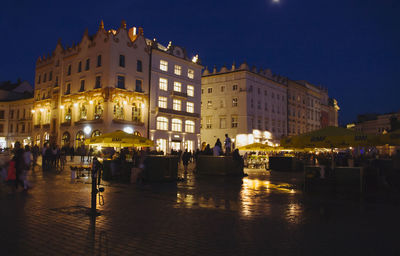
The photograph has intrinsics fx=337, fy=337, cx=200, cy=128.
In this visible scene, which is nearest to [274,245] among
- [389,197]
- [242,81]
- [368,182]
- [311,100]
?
[389,197]

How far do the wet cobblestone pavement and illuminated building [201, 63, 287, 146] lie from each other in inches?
1791

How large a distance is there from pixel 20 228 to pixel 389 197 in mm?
12094

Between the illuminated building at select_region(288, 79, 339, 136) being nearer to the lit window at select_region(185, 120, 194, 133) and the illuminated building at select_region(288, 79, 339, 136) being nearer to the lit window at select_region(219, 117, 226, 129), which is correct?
the lit window at select_region(219, 117, 226, 129)

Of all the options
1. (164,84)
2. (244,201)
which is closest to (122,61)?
(164,84)

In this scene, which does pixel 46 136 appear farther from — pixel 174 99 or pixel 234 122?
pixel 234 122

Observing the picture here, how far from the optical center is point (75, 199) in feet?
35.4

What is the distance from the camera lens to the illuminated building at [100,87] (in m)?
43.3

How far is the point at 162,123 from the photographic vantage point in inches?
1922

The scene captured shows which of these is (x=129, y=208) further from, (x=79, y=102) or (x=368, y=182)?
(x=79, y=102)

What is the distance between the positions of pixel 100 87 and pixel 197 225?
39.3 m

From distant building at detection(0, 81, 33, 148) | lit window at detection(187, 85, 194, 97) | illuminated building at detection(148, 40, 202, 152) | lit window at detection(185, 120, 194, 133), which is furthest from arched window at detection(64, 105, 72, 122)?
distant building at detection(0, 81, 33, 148)

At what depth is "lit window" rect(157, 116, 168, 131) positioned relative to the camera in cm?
4828

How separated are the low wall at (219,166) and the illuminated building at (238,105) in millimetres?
35587

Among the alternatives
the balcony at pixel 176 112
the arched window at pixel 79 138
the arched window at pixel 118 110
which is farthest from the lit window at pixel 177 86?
the arched window at pixel 79 138
